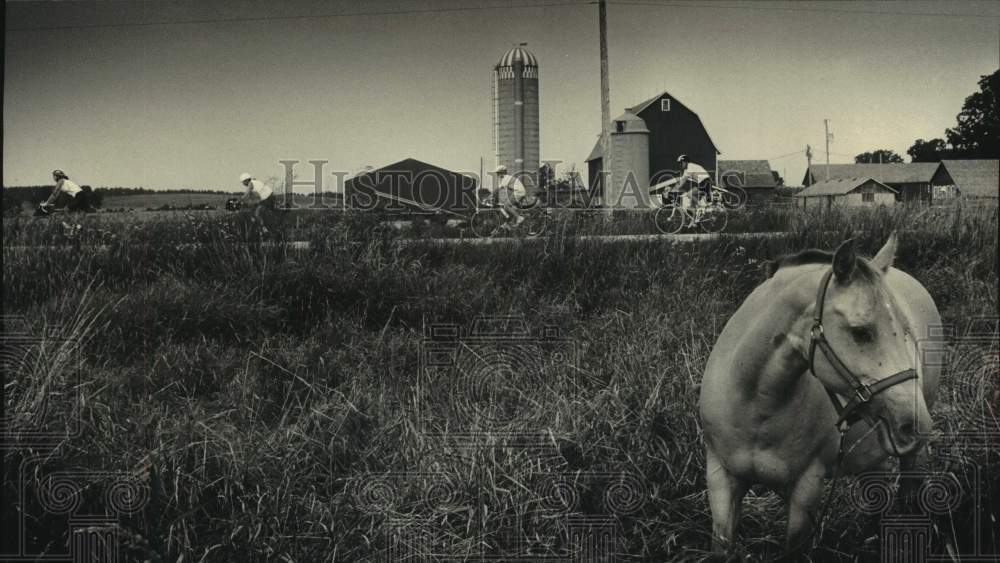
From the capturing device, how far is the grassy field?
414 centimetres

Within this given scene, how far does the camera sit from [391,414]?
548 cm

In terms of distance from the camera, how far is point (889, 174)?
6744 centimetres

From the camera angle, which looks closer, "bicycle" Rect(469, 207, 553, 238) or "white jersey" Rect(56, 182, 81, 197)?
"bicycle" Rect(469, 207, 553, 238)

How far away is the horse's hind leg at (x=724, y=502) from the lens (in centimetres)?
339

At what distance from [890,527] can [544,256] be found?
19.9 feet

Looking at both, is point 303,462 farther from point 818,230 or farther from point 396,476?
point 818,230

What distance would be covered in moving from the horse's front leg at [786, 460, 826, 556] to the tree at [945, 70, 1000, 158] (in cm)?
383

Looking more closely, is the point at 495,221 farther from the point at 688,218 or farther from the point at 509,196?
the point at 688,218

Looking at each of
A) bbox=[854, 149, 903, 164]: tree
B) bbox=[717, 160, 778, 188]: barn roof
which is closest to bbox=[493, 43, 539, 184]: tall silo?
bbox=[717, 160, 778, 188]: barn roof

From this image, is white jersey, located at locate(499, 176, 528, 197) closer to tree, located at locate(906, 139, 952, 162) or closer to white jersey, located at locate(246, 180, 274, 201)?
white jersey, located at locate(246, 180, 274, 201)

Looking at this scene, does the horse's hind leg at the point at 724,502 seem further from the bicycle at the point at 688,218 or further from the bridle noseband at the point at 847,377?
the bicycle at the point at 688,218

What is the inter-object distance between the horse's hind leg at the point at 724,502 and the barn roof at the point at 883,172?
6898 cm

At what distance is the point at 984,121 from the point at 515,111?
3117cm

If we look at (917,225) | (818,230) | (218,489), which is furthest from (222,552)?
(917,225)
